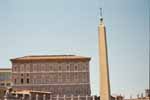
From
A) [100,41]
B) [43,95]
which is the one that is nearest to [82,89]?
[43,95]

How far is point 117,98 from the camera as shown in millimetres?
78625

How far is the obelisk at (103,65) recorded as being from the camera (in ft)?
80.8

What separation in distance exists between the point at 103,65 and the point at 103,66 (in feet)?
0.23

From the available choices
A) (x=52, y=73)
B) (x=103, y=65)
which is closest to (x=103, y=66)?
(x=103, y=65)

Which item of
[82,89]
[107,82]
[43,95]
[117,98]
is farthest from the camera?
[117,98]

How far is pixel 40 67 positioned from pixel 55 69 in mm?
3111

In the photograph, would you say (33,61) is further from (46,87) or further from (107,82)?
(107,82)

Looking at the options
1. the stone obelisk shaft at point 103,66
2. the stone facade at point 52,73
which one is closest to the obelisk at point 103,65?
the stone obelisk shaft at point 103,66

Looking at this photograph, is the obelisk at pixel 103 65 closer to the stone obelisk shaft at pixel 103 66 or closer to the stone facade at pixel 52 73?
the stone obelisk shaft at pixel 103 66

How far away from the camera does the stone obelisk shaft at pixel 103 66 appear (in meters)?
24.6

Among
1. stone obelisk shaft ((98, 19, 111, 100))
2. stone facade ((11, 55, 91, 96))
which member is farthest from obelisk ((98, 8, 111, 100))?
stone facade ((11, 55, 91, 96))

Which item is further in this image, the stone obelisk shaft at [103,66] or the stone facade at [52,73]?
the stone facade at [52,73]

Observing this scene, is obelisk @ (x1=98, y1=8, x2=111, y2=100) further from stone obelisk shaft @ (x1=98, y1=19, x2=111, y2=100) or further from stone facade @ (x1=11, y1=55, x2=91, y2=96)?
stone facade @ (x1=11, y1=55, x2=91, y2=96)

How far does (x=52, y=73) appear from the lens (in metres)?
73.6
